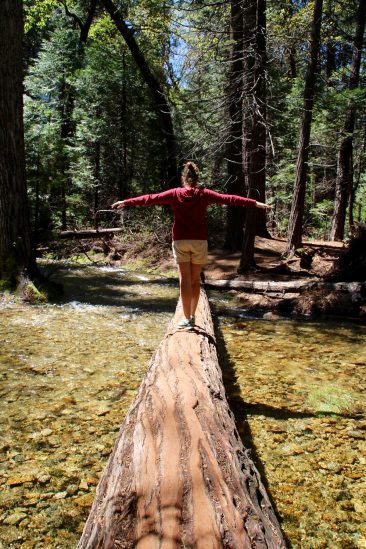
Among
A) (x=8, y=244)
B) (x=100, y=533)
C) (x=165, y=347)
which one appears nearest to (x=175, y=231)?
(x=165, y=347)

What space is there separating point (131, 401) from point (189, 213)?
7.83 feet

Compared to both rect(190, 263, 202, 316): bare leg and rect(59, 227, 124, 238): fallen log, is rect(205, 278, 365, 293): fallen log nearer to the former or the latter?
rect(190, 263, 202, 316): bare leg

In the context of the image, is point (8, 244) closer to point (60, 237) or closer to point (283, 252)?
point (60, 237)

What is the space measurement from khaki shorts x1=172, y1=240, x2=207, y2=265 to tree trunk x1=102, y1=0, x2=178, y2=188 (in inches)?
616

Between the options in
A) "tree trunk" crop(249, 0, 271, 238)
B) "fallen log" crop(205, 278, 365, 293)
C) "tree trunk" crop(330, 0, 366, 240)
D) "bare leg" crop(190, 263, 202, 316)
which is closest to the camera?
"bare leg" crop(190, 263, 202, 316)

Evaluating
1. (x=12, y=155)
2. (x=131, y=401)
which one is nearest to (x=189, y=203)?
(x=131, y=401)

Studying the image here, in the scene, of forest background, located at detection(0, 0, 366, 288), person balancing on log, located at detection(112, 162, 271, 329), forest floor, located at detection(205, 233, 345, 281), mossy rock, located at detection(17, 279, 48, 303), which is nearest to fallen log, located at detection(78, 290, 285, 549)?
person balancing on log, located at detection(112, 162, 271, 329)

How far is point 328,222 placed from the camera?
2944 centimetres

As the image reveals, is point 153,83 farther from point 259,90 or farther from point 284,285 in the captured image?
point 284,285

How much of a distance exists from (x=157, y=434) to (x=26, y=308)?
266 inches

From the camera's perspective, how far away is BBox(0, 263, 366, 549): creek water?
281 cm

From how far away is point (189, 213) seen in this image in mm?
5246

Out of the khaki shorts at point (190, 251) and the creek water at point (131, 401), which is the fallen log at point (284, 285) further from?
the khaki shorts at point (190, 251)

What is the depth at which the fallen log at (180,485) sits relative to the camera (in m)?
1.86
